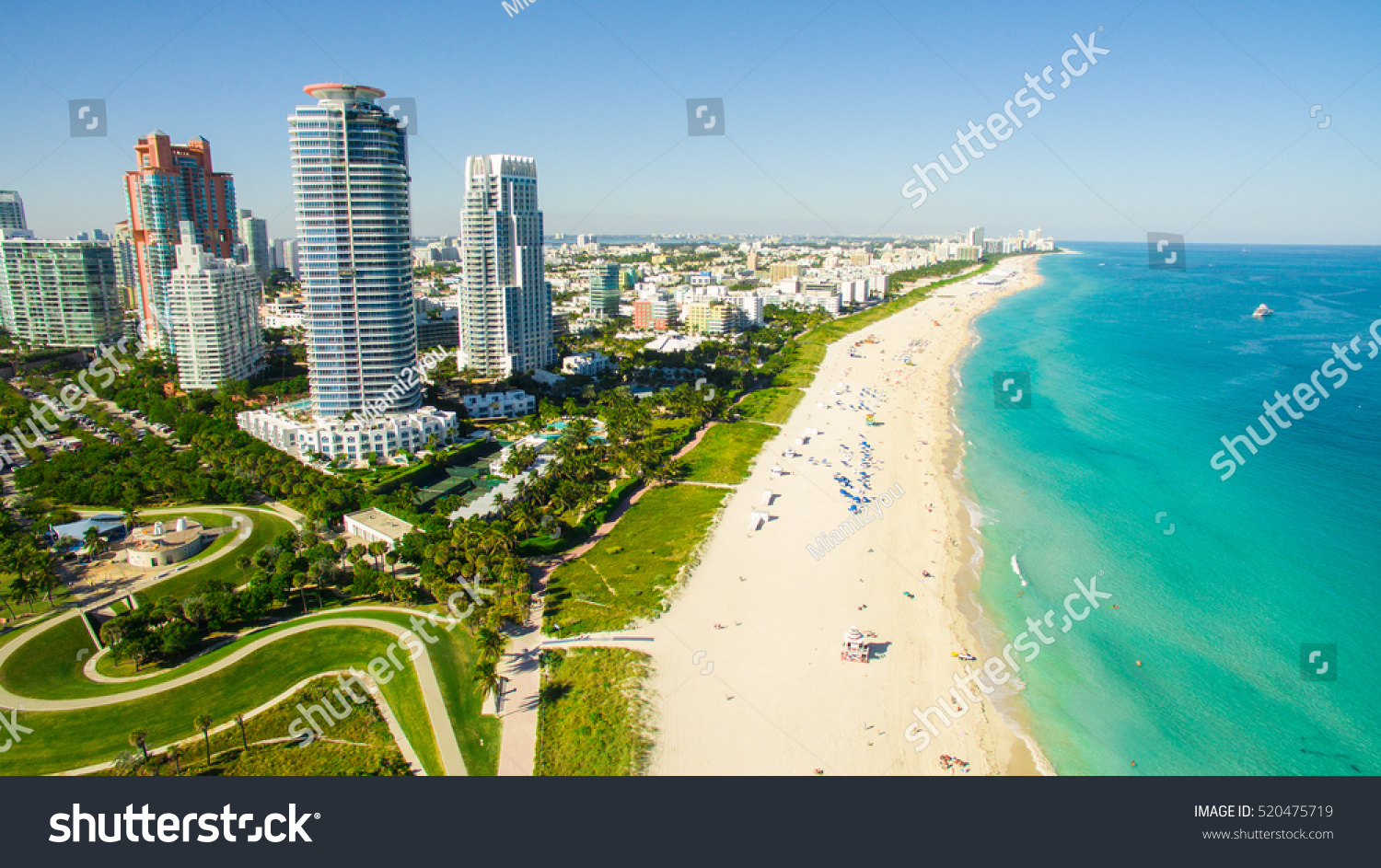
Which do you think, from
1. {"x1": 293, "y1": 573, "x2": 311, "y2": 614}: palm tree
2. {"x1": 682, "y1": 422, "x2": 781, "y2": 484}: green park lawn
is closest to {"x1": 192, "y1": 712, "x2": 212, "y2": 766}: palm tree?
{"x1": 293, "y1": 573, "x2": 311, "y2": 614}: palm tree

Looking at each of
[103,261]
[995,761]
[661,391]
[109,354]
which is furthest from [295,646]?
[103,261]

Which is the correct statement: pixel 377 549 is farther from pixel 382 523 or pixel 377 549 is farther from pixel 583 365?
pixel 583 365

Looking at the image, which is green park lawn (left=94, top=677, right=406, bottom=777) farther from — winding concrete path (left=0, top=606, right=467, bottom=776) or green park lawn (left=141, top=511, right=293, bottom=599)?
green park lawn (left=141, top=511, right=293, bottom=599)

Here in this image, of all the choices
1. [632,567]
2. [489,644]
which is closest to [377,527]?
[632,567]

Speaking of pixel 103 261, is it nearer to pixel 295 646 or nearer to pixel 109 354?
pixel 109 354

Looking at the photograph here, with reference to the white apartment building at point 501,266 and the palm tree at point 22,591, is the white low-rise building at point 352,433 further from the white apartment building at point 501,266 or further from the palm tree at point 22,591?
the white apartment building at point 501,266

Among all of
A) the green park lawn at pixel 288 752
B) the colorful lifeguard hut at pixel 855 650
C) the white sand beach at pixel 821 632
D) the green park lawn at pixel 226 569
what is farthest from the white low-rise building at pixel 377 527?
the colorful lifeguard hut at pixel 855 650
